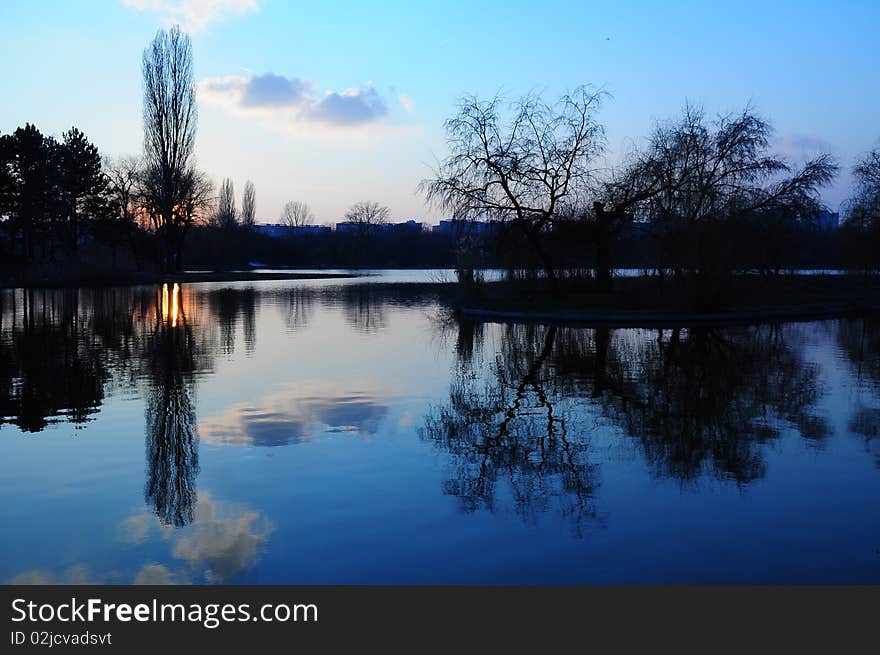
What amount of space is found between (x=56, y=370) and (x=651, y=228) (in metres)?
29.3

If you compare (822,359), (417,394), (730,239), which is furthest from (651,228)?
(417,394)

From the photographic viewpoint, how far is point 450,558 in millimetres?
5582

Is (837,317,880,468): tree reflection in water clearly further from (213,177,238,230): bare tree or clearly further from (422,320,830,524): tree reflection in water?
(213,177,238,230): bare tree

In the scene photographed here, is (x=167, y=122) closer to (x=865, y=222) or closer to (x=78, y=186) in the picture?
(x=78, y=186)

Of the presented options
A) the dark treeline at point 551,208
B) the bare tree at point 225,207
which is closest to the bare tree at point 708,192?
the dark treeline at point 551,208

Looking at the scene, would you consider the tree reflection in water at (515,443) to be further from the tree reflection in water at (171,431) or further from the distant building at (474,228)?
the distant building at (474,228)

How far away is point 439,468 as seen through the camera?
27.3 feet

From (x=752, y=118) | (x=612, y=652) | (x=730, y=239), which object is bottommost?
(x=612, y=652)

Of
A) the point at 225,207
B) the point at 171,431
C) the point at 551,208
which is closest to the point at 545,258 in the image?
the point at 551,208

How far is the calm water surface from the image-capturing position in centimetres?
560

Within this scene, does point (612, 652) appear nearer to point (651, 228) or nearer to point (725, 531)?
point (725, 531)

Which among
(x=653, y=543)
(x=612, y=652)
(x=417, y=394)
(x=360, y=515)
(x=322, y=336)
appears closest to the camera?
(x=612, y=652)

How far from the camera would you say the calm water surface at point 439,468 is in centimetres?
560

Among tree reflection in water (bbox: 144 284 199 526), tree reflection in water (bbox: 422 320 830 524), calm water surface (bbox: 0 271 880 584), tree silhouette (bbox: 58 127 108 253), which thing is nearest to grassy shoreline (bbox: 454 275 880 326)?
tree reflection in water (bbox: 422 320 830 524)
